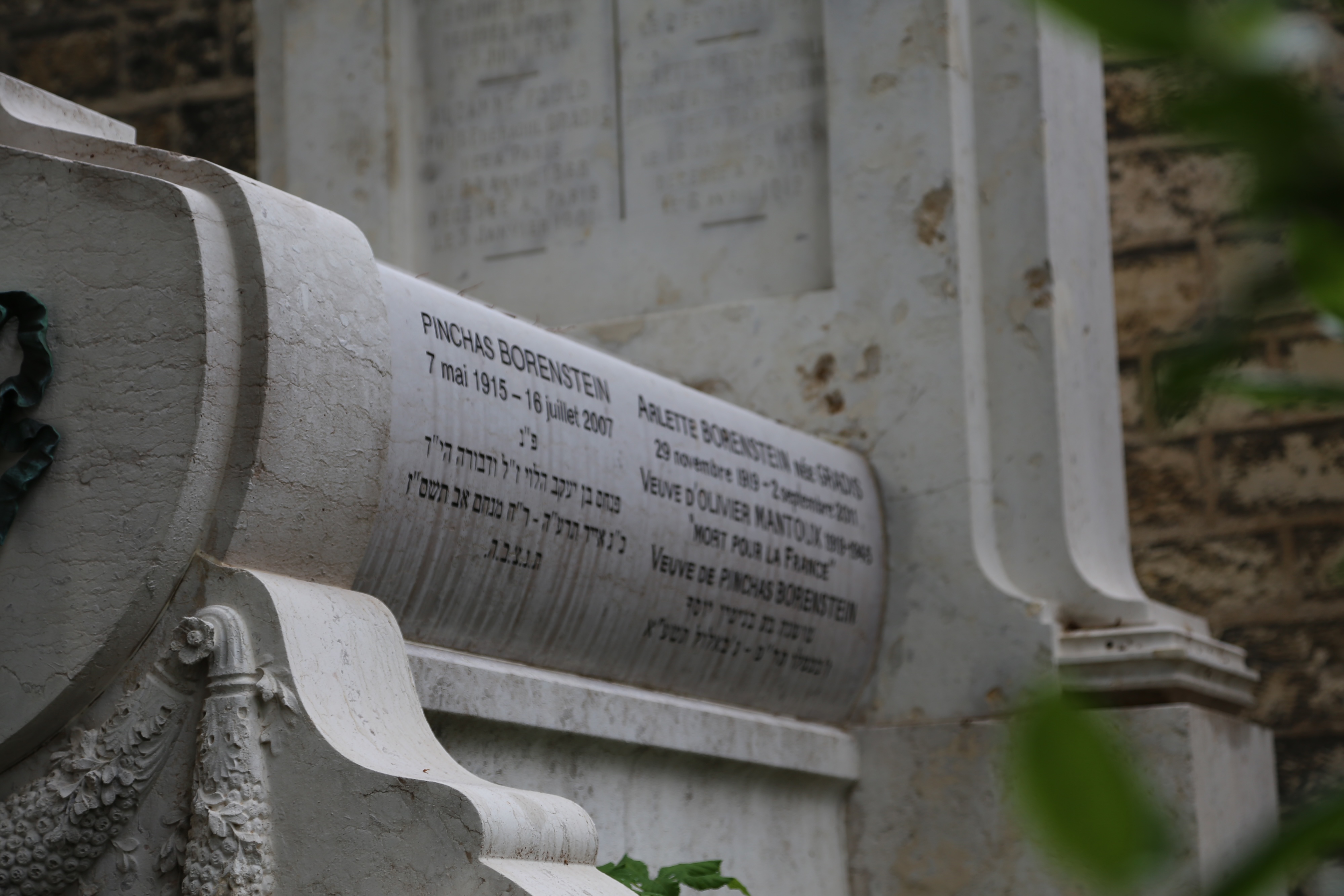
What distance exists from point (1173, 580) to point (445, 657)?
3506 mm

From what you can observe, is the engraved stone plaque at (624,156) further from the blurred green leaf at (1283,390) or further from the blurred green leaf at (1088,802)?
the blurred green leaf at (1088,802)

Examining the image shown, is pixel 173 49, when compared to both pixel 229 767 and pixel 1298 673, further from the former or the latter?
pixel 229 767

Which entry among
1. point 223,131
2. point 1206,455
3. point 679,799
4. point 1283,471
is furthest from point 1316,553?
point 223,131

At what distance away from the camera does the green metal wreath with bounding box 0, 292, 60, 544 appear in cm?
215

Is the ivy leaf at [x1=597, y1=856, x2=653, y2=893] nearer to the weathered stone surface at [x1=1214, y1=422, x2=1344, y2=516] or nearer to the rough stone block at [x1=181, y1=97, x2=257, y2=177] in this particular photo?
the weathered stone surface at [x1=1214, y1=422, x2=1344, y2=516]

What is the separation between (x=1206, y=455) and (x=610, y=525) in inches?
124

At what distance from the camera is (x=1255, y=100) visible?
0.81ft

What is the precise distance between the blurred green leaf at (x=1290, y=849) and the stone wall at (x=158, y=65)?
5.86 metres

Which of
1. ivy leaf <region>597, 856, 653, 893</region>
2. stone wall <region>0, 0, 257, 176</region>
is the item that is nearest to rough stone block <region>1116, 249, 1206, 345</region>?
stone wall <region>0, 0, 257, 176</region>

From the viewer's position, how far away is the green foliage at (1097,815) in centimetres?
24

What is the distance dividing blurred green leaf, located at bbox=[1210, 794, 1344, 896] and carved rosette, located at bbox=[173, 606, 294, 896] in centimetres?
187

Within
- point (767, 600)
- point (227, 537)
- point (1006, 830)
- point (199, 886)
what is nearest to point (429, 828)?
point (199, 886)

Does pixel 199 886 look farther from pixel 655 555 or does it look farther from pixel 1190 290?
pixel 1190 290

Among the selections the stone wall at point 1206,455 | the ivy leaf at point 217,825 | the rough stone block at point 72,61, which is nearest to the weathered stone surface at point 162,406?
the ivy leaf at point 217,825
